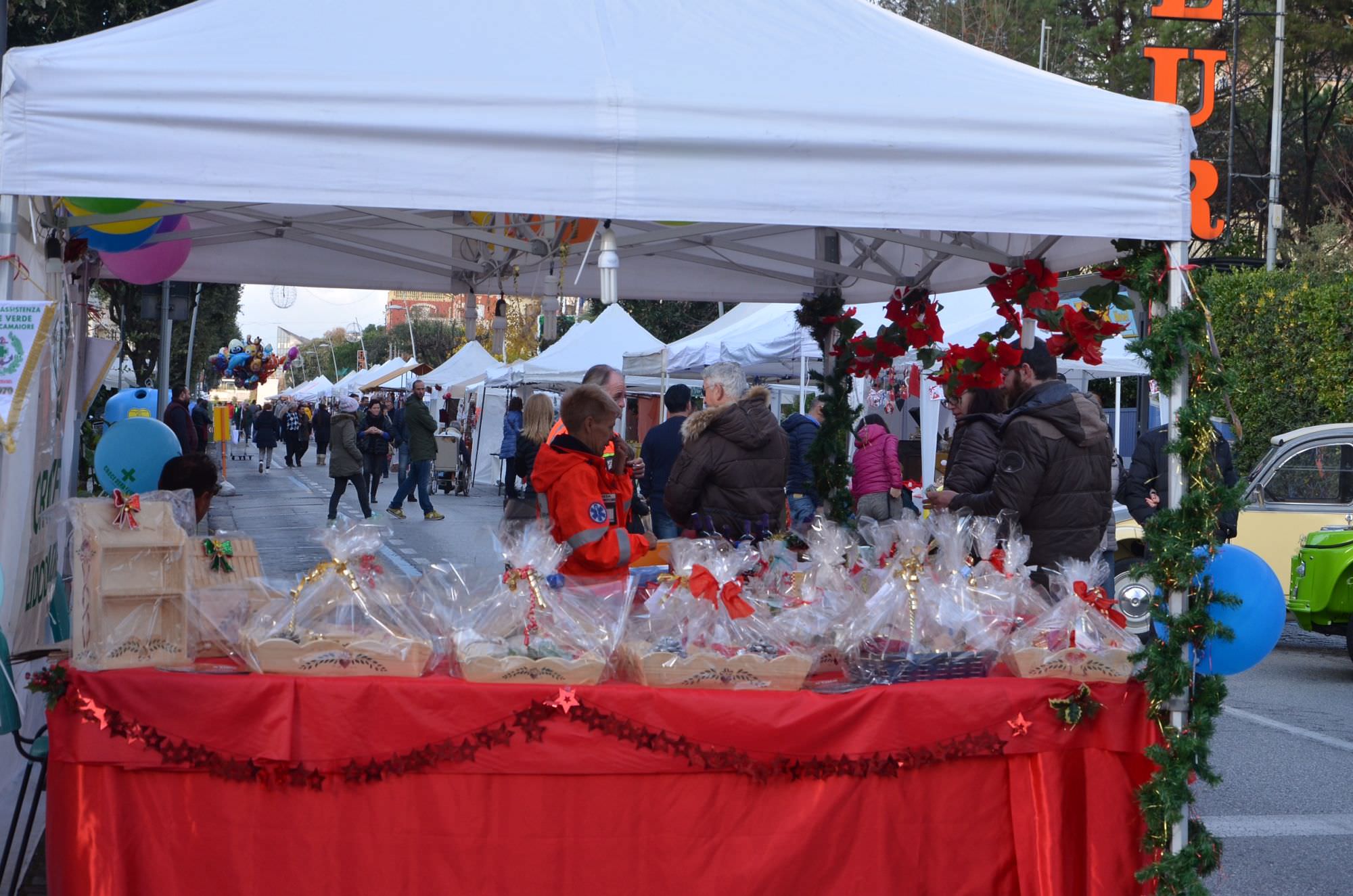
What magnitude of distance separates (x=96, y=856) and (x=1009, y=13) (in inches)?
1091

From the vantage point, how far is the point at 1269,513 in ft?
32.9

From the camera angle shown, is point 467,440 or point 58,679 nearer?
point 58,679

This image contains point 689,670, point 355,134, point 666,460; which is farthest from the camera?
point 666,460

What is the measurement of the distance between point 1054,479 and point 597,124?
8.67ft

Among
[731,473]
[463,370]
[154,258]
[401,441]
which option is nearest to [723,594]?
[731,473]

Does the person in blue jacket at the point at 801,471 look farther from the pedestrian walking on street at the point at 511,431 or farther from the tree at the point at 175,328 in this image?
the tree at the point at 175,328

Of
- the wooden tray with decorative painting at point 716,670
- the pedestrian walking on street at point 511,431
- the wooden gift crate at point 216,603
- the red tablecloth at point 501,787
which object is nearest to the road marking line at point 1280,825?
the red tablecloth at point 501,787

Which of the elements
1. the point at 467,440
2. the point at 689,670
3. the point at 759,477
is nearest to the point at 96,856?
the point at 689,670

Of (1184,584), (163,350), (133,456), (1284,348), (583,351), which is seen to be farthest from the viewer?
(583,351)

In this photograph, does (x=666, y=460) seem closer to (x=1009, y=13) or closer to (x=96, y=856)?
(x=96, y=856)

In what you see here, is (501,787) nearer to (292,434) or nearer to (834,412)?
(834,412)

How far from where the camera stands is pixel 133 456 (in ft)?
20.0

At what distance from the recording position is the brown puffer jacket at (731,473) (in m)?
6.34

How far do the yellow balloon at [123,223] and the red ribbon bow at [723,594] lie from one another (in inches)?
91.6
